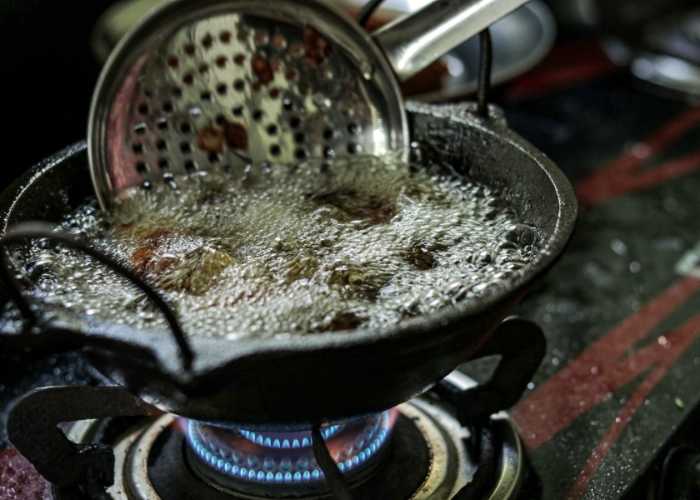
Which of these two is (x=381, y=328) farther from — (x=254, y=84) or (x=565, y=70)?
(x=565, y=70)

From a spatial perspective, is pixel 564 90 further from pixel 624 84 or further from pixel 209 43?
pixel 209 43

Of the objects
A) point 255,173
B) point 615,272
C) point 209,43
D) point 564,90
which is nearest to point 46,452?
point 255,173

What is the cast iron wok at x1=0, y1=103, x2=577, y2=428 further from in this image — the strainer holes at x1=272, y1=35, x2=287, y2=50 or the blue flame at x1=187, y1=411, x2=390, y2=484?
the strainer holes at x1=272, y1=35, x2=287, y2=50

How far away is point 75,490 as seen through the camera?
880 mm

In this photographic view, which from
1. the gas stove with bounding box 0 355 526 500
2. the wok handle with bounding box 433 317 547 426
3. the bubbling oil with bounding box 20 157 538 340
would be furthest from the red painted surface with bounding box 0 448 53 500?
the wok handle with bounding box 433 317 547 426

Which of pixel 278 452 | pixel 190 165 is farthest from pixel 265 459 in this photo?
pixel 190 165

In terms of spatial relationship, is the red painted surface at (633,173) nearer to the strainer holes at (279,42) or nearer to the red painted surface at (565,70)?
the red painted surface at (565,70)

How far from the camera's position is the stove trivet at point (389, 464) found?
0.91 meters

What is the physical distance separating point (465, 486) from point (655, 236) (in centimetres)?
92

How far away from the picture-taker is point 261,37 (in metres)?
1.05

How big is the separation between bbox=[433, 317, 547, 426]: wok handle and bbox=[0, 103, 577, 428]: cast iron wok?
0.19 m

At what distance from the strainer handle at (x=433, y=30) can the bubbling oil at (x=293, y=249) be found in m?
0.16

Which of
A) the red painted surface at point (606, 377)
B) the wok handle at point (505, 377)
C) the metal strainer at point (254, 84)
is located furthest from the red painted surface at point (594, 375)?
the metal strainer at point (254, 84)

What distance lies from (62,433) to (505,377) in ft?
1.86
